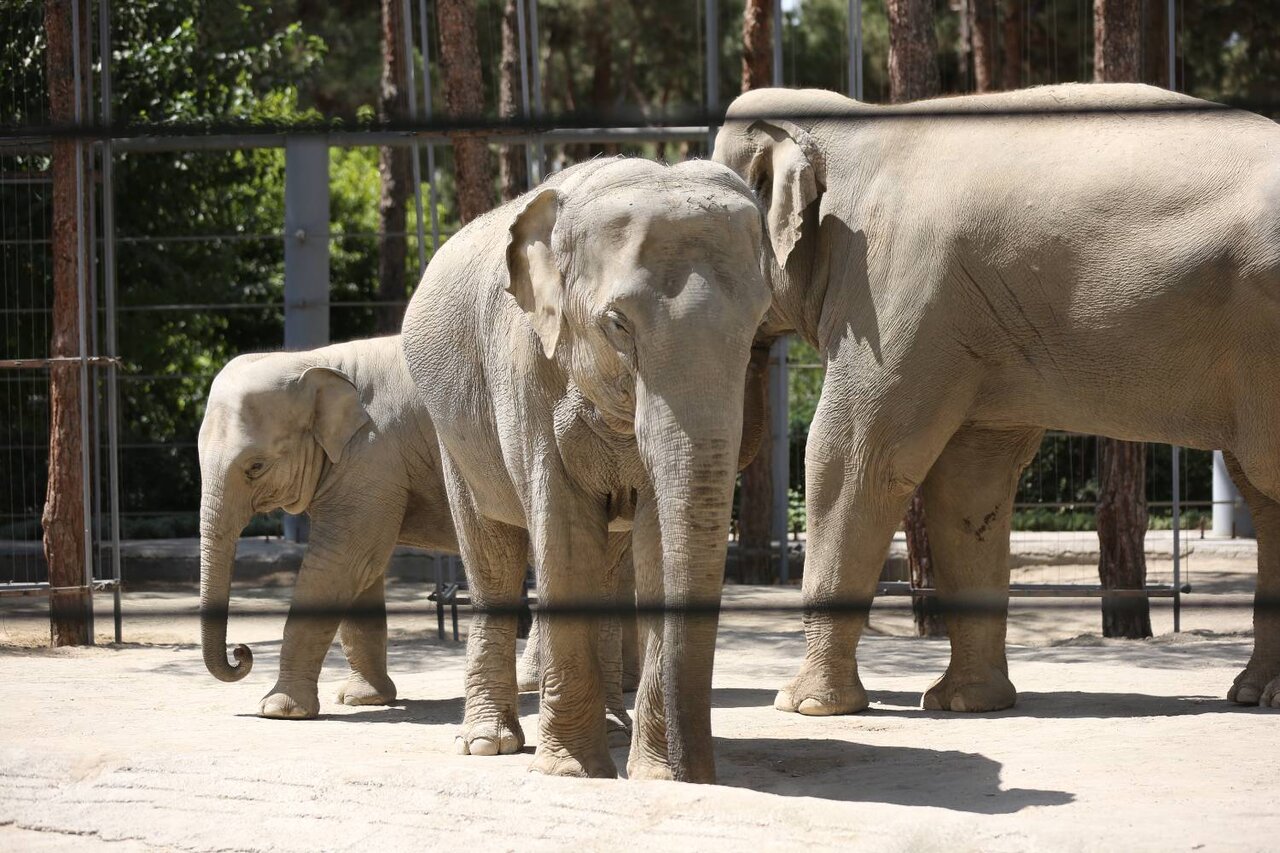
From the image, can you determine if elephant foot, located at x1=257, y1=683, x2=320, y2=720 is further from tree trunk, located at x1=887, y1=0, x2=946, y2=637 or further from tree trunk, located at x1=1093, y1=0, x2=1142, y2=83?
tree trunk, located at x1=1093, y1=0, x2=1142, y2=83

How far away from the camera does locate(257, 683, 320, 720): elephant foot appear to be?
686cm

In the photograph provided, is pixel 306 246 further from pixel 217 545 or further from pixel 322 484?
pixel 217 545

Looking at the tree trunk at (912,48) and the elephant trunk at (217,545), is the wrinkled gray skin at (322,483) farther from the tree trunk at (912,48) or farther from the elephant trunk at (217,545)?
the tree trunk at (912,48)

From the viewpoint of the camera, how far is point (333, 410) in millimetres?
7113

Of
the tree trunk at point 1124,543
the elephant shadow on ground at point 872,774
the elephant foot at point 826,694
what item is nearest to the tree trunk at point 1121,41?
the tree trunk at point 1124,543

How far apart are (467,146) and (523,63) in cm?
71

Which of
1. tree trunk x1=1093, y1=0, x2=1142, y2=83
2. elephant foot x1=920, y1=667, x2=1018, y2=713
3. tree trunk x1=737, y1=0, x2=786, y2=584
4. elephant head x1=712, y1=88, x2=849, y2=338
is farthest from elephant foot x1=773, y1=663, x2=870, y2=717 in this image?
tree trunk x1=737, y1=0, x2=786, y2=584

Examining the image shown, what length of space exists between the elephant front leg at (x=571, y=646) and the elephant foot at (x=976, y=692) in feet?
6.24

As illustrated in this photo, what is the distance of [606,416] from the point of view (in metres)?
4.89

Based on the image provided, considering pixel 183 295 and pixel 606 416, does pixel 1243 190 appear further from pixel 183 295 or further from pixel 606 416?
pixel 183 295

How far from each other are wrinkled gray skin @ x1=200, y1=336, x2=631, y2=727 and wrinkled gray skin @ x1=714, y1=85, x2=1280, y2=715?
5.61 feet

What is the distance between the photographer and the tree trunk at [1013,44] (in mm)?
15391

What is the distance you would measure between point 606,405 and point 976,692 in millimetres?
2465

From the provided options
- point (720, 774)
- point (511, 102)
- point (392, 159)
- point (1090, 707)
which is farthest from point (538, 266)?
point (392, 159)
